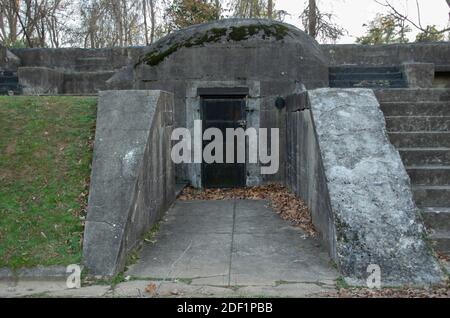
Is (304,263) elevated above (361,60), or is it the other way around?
(361,60)

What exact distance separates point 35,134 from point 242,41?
15.7ft

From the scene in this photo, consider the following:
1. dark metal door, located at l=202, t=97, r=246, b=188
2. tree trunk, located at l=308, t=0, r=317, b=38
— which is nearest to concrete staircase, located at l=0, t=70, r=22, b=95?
dark metal door, located at l=202, t=97, r=246, b=188

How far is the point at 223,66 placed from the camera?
30.9 feet

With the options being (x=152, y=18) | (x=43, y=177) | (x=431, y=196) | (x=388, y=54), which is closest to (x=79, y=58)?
(x=43, y=177)

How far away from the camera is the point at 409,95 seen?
7066 mm

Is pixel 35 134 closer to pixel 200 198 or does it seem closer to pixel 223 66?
pixel 200 198

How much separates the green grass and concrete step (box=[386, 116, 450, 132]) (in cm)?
429

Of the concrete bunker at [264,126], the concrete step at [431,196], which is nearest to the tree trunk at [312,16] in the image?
the concrete bunker at [264,126]

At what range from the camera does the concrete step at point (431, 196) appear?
550 centimetres

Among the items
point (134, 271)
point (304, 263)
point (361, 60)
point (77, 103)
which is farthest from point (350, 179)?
point (361, 60)

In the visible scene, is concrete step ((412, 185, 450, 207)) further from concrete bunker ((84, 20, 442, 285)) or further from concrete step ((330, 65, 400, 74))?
concrete step ((330, 65, 400, 74))

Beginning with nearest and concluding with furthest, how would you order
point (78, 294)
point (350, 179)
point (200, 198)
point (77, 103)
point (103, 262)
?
point (78, 294) < point (103, 262) < point (350, 179) < point (77, 103) < point (200, 198)

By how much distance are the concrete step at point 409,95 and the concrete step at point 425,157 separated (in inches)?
50.4

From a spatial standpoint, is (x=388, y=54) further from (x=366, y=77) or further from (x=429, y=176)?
(x=429, y=176)
